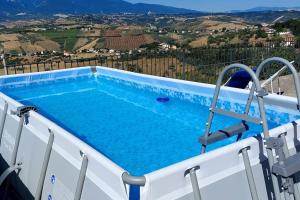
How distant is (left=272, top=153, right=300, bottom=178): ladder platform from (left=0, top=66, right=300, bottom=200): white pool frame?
383 millimetres

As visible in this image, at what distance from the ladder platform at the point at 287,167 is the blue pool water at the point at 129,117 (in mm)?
1931

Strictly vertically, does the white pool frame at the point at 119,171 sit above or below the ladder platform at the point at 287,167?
below

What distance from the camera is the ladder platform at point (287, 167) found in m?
2.31

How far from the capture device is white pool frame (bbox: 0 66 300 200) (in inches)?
93.3

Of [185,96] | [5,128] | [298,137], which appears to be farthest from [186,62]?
[298,137]

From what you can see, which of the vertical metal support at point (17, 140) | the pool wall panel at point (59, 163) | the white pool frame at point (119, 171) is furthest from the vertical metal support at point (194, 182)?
the vertical metal support at point (17, 140)

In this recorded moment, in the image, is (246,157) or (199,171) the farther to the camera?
(246,157)

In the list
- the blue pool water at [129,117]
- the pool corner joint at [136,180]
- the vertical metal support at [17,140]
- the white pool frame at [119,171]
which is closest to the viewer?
the pool corner joint at [136,180]

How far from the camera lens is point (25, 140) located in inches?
161

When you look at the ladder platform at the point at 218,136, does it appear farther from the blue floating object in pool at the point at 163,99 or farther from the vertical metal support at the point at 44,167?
the blue floating object in pool at the point at 163,99

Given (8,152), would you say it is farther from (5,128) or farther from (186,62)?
(186,62)

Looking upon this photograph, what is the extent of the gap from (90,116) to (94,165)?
353 cm

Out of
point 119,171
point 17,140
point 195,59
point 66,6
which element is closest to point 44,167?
point 17,140

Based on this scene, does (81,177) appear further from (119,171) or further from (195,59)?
(195,59)
